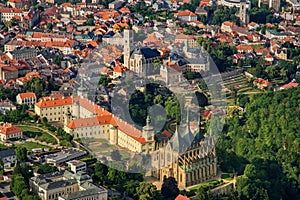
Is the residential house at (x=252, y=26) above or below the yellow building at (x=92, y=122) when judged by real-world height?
above

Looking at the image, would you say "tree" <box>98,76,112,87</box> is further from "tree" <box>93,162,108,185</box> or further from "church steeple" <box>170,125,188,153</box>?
"church steeple" <box>170,125,188,153</box>

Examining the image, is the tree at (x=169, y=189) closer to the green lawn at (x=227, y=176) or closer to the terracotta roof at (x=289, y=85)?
the green lawn at (x=227, y=176)

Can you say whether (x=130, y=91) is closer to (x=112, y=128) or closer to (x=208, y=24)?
(x=112, y=128)

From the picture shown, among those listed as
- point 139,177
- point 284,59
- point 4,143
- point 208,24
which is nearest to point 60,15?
point 208,24

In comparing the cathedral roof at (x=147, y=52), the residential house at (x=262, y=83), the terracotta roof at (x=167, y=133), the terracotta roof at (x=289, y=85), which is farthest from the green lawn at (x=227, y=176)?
the cathedral roof at (x=147, y=52)

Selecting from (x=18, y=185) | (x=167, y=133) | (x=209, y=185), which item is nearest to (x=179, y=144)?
(x=209, y=185)
